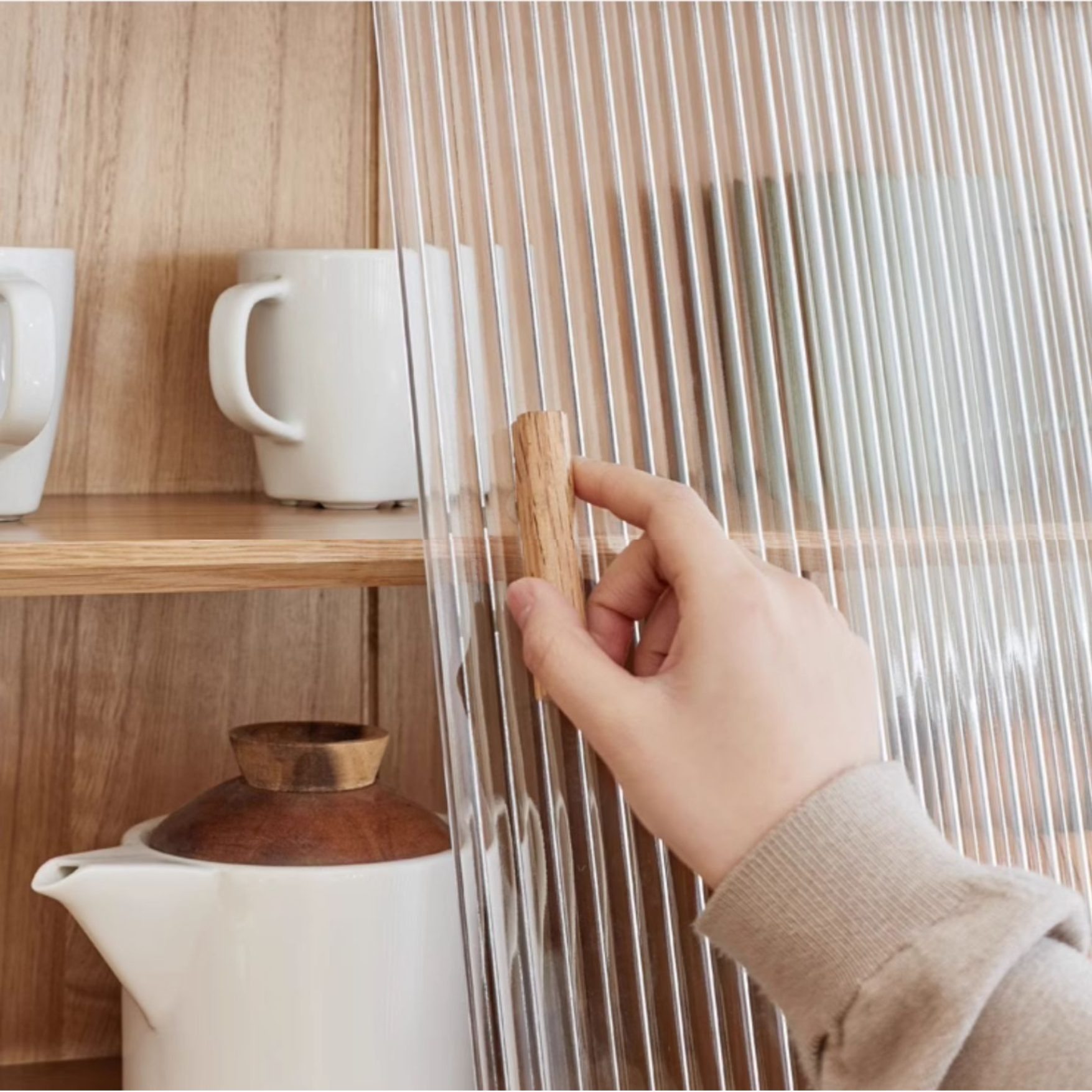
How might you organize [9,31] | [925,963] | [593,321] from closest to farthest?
1. [925,963]
2. [593,321]
3. [9,31]

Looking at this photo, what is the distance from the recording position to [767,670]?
39 cm

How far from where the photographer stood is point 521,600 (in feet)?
1.40

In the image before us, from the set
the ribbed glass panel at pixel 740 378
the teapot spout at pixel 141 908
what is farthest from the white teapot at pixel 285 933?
the ribbed glass panel at pixel 740 378

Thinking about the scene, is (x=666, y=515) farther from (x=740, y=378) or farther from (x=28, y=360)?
(x=28, y=360)

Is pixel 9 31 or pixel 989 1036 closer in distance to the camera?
pixel 989 1036

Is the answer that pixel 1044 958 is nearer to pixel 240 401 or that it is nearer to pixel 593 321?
pixel 593 321

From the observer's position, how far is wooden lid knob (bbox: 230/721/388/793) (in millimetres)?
563

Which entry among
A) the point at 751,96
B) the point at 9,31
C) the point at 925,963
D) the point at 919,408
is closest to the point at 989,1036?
the point at 925,963

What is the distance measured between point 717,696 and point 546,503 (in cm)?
9

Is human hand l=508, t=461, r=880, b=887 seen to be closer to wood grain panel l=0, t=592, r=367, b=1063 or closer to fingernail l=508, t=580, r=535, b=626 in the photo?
fingernail l=508, t=580, r=535, b=626

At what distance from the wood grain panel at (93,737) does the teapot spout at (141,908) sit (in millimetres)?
158

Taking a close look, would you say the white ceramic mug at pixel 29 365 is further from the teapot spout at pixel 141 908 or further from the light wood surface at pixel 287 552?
the teapot spout at pixel 141 908

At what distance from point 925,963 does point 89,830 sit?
0.47 meters

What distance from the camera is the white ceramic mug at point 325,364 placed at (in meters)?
0.59
